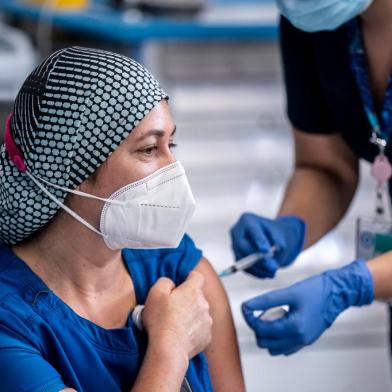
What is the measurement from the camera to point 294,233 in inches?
83.3

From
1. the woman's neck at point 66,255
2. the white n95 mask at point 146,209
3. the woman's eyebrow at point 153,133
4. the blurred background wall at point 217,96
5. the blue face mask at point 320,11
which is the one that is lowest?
the blurred background wall at point 217,96

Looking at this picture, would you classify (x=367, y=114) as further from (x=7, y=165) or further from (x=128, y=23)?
(x=128, y=23)

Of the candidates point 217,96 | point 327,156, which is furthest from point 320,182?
point 217,96

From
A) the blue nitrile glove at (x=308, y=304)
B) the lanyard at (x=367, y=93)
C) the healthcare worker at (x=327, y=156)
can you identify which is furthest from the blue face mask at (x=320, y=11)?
the blue nitrile glove at (x=308, y=304)

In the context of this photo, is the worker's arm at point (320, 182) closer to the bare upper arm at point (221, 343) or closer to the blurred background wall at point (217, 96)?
the bare upper arm at point (221, 343)

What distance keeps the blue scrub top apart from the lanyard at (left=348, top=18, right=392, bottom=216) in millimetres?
729

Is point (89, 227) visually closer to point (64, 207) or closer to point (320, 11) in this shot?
point (64, 207)

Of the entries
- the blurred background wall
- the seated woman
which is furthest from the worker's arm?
the blurred background wall

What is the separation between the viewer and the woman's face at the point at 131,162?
153 cm

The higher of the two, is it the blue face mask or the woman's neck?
the blue face mask

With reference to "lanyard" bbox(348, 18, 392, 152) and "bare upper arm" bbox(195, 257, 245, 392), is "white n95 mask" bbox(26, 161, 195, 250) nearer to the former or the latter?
"bare upper arm" bbox(195, 257, 245, 392)

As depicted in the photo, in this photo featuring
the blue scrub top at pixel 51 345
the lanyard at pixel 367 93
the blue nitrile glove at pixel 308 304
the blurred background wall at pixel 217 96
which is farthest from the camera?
the blurred background wall at pixel 217 96

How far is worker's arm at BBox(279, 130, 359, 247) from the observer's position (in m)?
2.23

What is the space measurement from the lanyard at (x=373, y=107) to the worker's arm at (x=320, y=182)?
23 cm
